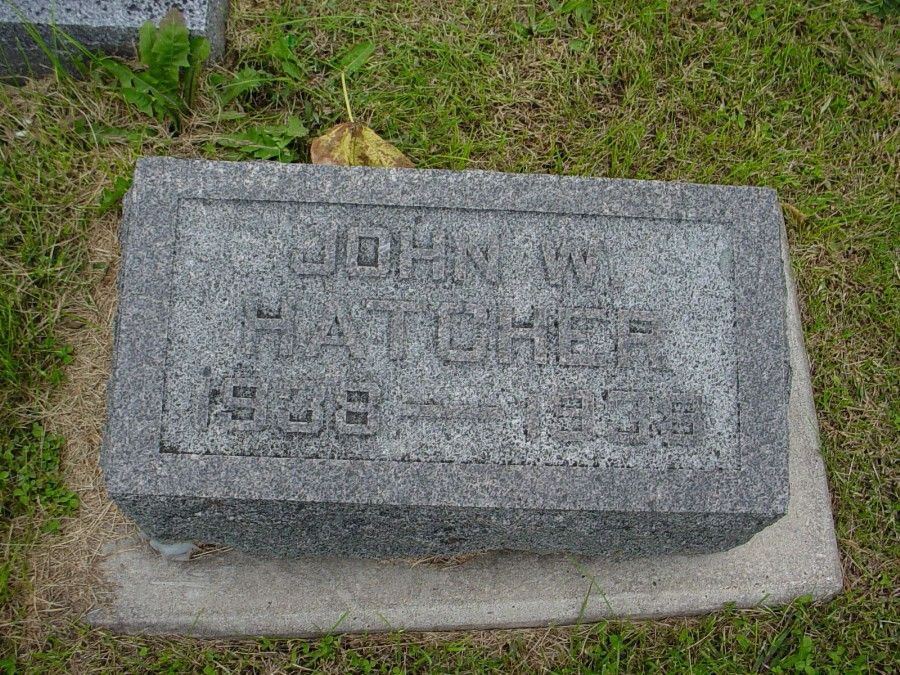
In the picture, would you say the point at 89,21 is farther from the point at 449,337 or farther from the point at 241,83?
the point at 449,337

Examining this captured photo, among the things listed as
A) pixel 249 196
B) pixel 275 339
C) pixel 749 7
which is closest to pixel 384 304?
pixel 275 339

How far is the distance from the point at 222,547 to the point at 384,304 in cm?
86

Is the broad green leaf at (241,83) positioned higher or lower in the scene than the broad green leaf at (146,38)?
lower

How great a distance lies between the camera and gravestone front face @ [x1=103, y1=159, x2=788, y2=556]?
1.94 meters

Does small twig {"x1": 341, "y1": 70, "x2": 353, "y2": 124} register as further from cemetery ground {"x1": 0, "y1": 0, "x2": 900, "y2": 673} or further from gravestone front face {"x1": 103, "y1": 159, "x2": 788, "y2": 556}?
gravestone front face {"x1": 103, "y1": 159, "x2": 788, "y2": 556}

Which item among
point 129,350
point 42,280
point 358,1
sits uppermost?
point 358,1

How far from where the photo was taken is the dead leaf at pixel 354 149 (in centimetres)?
255

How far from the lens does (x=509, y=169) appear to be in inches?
110

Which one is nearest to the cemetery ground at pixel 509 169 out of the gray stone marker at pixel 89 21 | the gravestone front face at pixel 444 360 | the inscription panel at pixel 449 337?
the gray stone marker at pixel 89 21

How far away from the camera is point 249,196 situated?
2041 millimetres

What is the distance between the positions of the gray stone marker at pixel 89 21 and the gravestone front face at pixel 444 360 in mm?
811

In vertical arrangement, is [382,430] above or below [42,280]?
below

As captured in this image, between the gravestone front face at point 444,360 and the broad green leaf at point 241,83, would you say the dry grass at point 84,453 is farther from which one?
the broad green leaf at point 241,83

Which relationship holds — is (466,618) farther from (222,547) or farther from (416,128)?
(416,128)
